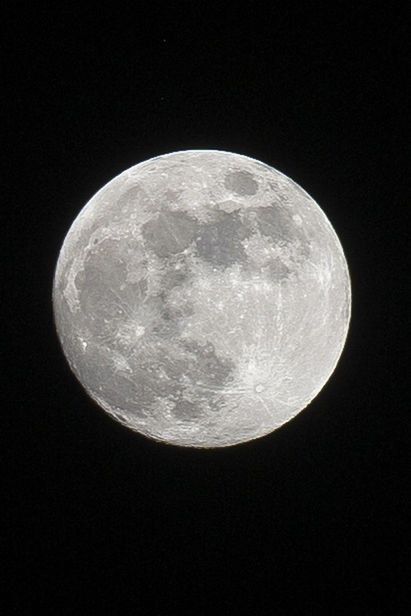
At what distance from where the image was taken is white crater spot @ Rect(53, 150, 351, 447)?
4.43 m

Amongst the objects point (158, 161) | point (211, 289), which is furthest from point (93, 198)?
point (211, 289)

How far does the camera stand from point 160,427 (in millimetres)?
4895

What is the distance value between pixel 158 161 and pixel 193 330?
1.17m

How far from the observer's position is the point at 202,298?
4395 mm

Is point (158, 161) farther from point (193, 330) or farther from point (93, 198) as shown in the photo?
point (193, 330)

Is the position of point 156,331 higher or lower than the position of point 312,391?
higher

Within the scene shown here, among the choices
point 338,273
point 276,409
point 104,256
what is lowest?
point 276,409

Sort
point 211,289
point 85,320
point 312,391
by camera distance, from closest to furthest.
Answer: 1. point 211,289
2. point 85,320
3. point 312,391

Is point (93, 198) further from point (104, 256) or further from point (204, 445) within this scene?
point (204, 445)

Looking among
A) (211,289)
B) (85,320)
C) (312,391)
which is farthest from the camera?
(312,391)

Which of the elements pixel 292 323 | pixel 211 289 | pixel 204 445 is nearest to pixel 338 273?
pixel 292 323

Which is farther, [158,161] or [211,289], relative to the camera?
[158,161]

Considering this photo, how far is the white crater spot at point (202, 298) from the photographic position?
174 inches

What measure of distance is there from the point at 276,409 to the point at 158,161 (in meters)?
1.60
